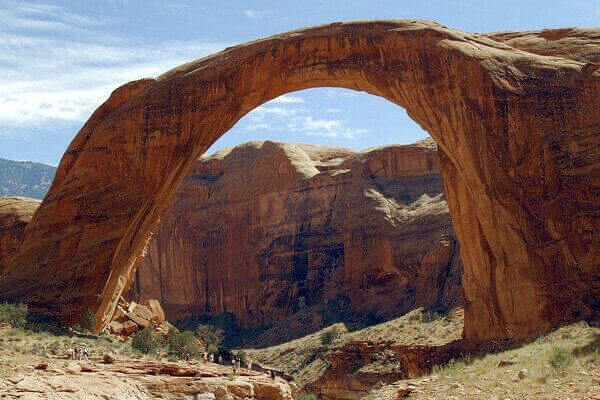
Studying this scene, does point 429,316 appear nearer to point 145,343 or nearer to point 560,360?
point 145,343

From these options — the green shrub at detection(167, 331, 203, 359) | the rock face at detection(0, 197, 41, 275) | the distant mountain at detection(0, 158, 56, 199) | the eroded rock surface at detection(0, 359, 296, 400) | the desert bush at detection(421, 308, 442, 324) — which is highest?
the distant mountain at detection(0, 158, 56, 199)

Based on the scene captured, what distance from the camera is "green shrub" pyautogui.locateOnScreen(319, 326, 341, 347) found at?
5198 centimetres

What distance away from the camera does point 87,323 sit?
28766 millimetres

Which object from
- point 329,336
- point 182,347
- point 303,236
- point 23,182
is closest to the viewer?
point 182,347

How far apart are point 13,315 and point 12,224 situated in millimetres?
15642

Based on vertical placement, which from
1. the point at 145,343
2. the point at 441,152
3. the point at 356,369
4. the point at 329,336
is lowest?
the point at 356,369

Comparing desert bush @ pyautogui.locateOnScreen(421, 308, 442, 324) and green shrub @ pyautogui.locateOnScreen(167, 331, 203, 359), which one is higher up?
green shrub @ pyautogui.locateOnScreen(167, 331, 203, 359)

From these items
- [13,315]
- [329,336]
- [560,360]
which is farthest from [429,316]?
[560,360]

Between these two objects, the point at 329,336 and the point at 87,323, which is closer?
the point at 87,323

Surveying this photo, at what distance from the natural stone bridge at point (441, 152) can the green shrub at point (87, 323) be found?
0.36 m

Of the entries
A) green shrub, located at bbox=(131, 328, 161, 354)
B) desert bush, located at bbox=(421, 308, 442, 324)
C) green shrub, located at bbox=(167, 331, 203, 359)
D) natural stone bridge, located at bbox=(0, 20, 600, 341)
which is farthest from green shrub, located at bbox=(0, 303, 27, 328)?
desert bush, located at bbox=(421, 308, 442, 324)

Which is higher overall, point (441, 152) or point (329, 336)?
point (441, 152)

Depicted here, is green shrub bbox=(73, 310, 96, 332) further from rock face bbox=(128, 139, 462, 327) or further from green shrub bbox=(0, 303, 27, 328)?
rock face bbox=(128, 139, 462, 327)

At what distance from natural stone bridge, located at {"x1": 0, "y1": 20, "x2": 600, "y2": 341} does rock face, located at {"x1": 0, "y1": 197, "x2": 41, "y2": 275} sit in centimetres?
897
